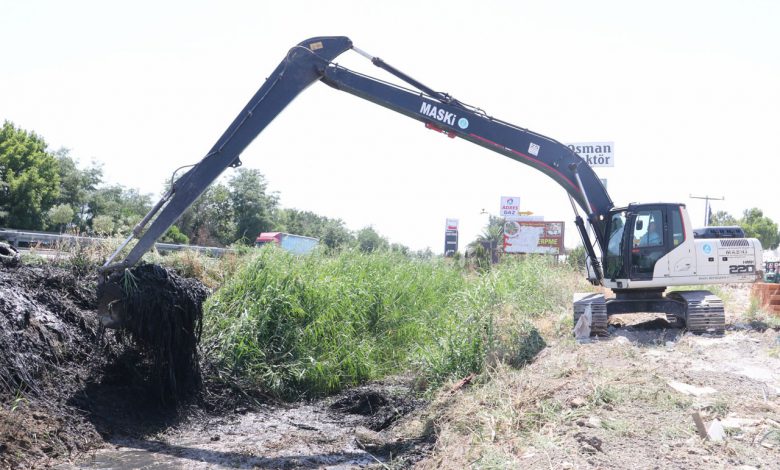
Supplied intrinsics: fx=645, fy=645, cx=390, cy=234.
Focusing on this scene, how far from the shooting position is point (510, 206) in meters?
25.9

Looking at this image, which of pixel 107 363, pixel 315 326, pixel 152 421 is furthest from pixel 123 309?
pixel 315 326

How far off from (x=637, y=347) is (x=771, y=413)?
3450mm

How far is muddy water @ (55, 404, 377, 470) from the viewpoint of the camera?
7033 mm

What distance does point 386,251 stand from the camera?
55.6 ft

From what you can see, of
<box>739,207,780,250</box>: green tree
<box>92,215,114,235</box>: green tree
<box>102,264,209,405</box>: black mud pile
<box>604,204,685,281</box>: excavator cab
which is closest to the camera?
<box>102,264,209,405</box>: black mud pile

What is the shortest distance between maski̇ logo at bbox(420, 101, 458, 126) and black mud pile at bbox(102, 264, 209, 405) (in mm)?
4744

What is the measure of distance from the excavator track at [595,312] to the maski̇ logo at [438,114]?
3.78 meters

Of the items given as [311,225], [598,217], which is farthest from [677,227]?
[311,225]

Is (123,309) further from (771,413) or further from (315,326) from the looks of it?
(771,413)

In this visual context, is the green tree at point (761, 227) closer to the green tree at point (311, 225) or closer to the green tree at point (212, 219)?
the green tree at point (311, 225)

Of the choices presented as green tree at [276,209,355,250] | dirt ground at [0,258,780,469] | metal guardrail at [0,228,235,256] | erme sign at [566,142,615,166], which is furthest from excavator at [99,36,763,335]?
green tree at [276,209,355,250]

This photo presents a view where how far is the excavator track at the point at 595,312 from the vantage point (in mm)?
10766

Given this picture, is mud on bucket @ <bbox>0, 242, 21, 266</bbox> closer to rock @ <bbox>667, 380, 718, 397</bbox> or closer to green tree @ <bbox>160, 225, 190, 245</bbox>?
rock @ <bbox>667, 380, 718, 397</bbox>

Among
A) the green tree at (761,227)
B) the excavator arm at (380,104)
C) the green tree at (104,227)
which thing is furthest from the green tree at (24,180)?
the green tree at (761,227)
